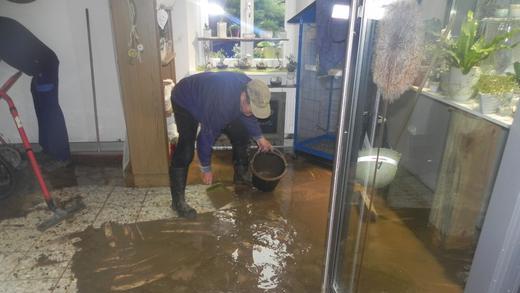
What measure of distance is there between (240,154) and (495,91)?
1.79 m

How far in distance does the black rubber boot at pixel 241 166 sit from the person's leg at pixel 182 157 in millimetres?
534

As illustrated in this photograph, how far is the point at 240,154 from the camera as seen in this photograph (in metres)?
2.94

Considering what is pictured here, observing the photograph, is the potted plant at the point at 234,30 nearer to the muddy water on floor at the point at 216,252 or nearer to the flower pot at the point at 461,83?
the muddy water on floor at the point at 216,252

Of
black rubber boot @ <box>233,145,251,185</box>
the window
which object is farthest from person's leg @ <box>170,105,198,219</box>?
the window

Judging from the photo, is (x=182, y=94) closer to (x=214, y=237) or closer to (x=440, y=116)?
(x=214, y=237)

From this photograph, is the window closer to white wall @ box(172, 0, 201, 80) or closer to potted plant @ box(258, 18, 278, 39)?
potted plant @ box(258, 18, 278, 39)

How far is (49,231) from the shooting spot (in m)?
2.28

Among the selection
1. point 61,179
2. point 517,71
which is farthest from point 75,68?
point 517,71

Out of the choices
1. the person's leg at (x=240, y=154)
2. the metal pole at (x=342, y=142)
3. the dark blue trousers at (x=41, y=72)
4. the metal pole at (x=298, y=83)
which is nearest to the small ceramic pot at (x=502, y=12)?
the metal pole at (x=342, y=142)

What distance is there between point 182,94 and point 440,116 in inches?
69.5

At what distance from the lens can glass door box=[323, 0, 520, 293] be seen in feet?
4.45

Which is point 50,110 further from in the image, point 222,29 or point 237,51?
point 237,51

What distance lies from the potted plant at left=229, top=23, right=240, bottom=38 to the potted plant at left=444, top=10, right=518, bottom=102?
7.56ft

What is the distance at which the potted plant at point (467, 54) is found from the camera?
1.84m
